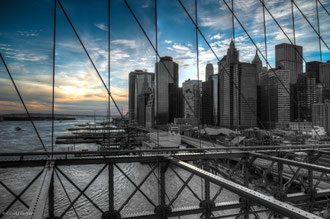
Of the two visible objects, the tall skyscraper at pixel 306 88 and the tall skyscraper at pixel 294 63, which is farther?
the tall skyscraper at pixel 306 88

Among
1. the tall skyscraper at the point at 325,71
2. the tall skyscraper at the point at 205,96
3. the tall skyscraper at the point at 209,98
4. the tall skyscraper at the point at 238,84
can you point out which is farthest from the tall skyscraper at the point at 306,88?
the tall skyscraper at the point at 205,96

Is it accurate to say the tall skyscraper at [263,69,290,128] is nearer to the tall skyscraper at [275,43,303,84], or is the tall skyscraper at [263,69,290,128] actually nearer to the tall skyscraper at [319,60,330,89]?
the tall skyscraper at [275,43,303,84]

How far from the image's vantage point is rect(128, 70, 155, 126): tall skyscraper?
32.8 feet

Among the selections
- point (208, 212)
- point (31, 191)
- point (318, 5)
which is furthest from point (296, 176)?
point (31, 191)

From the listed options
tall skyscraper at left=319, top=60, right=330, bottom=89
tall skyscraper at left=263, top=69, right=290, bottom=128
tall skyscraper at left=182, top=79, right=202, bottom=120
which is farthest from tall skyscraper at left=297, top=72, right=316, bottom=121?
tall skyscraper at left=182, top=79, right=202, bottom=120

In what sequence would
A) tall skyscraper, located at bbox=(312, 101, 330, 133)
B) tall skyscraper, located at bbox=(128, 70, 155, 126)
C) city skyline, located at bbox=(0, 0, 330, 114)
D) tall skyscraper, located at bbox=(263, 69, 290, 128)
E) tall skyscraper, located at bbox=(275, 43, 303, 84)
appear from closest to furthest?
city skyline, located at bbox=(0, 0, 330, 114) → tall skyscraper, located at bbox=(128, 70, 155, 126) → tall skyscraper, located at bbox=(275, 43, 303, 84) → tall skyscraper, located at bbox=(263, 69, 290, 128) → tall skyscraper, located at bbox=(312, 101, 330, 133)

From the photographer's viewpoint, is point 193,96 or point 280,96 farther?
point 280,96

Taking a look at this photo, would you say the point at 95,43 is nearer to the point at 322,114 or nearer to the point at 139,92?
the point at 139,92

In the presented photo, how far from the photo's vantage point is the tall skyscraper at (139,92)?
9992 mm

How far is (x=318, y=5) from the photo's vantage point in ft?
37.8

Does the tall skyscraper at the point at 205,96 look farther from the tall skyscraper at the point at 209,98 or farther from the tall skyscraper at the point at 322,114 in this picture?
the tall skyscraper at the point at 322,114

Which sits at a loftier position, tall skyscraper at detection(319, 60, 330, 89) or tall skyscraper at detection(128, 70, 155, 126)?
tall skyscraper at detection(319, 60, 330, 89)

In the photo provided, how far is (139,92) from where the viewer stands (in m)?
10.7

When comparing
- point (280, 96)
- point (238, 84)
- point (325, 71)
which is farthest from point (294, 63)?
point (238, 84)
